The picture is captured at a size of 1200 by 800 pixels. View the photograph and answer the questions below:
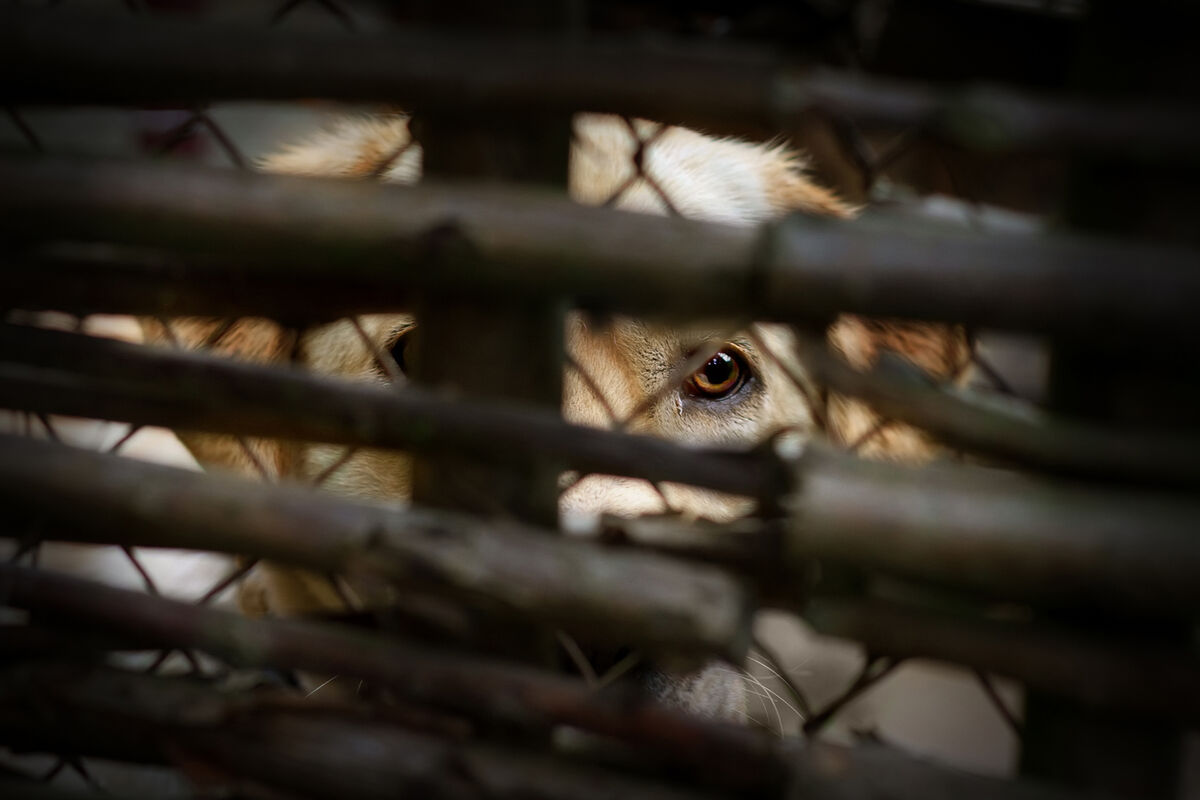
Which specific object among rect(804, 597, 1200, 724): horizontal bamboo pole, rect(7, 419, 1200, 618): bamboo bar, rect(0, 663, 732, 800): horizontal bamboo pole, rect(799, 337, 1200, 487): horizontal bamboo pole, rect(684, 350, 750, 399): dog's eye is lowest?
rect(0, 663, 732, 800): horizontal bamboo pole

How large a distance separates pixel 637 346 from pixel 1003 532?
76 centimetres

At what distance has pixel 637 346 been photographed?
49.4 inches

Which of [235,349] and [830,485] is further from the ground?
[830,485]

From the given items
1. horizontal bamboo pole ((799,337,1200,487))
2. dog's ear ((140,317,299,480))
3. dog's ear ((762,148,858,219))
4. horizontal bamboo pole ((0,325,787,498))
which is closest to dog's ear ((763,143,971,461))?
dog's ear ((762,148,858,219))

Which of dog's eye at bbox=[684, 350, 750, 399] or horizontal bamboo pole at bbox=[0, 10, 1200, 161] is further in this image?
dog's eye at bbox=[684, 350, 750, 399]

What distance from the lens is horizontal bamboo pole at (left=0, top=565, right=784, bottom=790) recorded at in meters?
0.60

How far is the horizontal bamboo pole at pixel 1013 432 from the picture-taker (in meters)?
0.54

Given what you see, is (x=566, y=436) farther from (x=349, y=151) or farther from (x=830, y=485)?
(x=349, y=151)

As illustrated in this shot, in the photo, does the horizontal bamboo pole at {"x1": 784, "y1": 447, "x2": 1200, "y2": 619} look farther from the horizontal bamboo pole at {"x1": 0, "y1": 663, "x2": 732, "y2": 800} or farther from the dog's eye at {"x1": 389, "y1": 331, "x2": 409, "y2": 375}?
the dog's eye at {"x1": 389, "y1": 331, "x2": 409, "y2": 375}

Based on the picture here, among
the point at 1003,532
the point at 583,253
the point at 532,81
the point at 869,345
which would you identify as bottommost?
the point at 869,345

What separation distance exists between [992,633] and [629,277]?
345 millimetres

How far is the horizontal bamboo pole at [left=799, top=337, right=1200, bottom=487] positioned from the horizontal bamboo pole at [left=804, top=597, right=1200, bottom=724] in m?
0.11

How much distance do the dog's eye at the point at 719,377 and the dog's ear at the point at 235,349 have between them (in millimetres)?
592

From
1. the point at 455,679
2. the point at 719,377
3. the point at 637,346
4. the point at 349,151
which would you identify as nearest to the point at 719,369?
the point at 719,377
